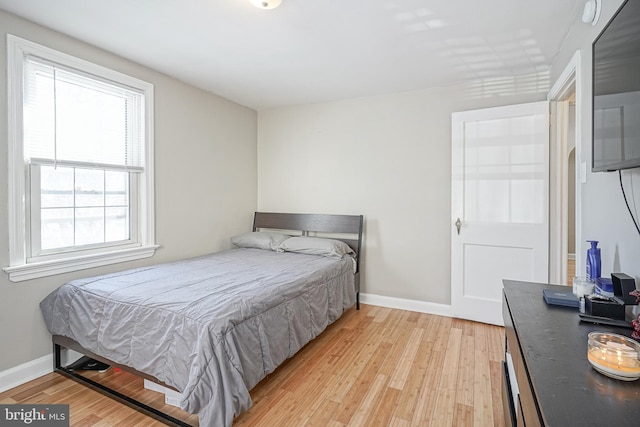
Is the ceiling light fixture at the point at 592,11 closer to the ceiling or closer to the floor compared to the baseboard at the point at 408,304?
closer to the ceiling

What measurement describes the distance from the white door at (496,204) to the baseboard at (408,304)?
147mm

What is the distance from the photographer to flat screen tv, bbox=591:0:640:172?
43.9 inches

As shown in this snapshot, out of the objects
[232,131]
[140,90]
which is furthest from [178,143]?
[232,131]

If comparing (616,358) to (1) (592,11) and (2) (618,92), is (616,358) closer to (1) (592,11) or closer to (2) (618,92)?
(2) (618,92)

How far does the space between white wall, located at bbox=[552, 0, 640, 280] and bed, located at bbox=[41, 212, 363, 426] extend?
1820 millimetres

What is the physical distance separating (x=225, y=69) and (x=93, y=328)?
2327 millimetres

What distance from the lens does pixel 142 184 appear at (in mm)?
2945

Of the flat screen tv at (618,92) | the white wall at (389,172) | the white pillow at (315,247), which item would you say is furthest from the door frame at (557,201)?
the white pillow at (315,247)

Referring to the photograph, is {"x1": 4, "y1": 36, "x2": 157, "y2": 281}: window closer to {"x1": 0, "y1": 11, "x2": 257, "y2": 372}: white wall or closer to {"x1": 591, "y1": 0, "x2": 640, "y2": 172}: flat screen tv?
{"x1": 0, "y1": 11, "x2": 257, "y2": 372}: white wall

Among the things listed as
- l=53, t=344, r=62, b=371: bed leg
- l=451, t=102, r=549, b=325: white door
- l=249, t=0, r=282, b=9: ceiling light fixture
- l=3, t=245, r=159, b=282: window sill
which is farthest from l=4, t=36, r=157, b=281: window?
l=451, t=102, r=549, b=325: white door

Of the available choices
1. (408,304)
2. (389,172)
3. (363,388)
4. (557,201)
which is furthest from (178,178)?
(557,201)

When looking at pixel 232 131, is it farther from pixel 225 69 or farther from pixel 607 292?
pixel 607 292

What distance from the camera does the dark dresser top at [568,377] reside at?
0.72 meters

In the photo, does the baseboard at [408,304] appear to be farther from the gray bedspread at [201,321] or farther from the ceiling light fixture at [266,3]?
the ceiling light fixture at [266,3]
